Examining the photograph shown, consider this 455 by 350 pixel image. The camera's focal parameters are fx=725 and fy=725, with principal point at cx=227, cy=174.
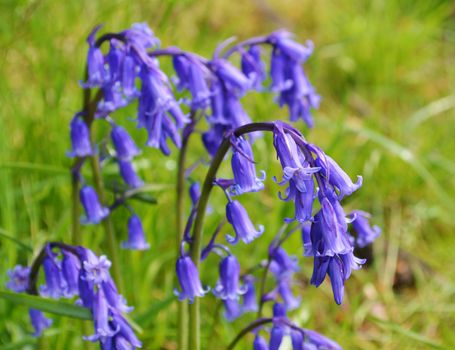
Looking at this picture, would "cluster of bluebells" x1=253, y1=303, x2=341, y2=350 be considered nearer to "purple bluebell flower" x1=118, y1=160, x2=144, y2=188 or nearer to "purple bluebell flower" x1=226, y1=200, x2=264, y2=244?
"purple bluebell flower" x1=226, y1=200, x2=264, y2=244

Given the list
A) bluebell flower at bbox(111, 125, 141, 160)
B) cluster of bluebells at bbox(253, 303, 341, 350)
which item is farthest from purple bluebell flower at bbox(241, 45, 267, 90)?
cluster of bluebells at bbox(253, 303, 341, 350)

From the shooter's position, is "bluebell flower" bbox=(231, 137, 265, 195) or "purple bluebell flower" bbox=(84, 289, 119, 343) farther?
"purple bluebell flower" bbox=(84, 289, 119, 343)

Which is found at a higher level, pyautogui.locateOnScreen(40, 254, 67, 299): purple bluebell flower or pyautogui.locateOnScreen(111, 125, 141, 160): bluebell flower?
pyautogui.locateOnScreen(111, 125, 141, 160): bluebell flower

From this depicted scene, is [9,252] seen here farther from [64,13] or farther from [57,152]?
[64,13]

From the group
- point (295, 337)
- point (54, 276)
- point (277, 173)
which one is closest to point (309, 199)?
point (295, 337)

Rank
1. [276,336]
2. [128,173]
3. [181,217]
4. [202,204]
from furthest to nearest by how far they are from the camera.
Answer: [128,173] < [181,217] < [276,336] < [202,204]

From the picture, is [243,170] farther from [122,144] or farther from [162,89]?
[122,144]

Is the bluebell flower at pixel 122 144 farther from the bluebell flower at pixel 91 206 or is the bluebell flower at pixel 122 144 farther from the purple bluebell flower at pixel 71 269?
the purple bluebell flower at pixel 71 269
